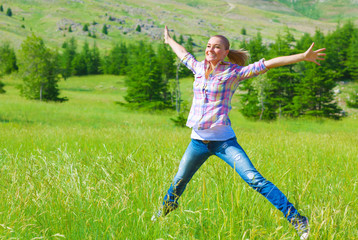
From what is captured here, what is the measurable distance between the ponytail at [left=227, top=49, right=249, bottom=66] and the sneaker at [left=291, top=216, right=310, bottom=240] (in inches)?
71.0

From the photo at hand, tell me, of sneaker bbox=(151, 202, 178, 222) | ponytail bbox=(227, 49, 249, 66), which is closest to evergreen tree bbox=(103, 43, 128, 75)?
ponytail bbox=(227, 49, 249, 66)

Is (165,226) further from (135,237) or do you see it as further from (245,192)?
(245,192)

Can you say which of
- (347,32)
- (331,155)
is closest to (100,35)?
(347,32)

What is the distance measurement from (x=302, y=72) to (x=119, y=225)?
123 ft

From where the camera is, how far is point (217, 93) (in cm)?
296

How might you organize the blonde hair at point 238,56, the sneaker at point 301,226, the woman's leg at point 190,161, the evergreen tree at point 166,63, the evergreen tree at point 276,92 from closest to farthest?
the sneaker at point 301,226 → the woman's leg at point 190,161 → the blonde hair at point 238,56 → the evergreen tree at point 276,92 → the evergreen tree at point 166,63

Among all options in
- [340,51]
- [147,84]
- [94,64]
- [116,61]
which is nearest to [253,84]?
[147,84]

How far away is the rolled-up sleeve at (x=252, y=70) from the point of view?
9.46 feet

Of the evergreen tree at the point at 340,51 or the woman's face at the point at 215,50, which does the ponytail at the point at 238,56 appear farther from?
the evergreen tree at the point at 340,51

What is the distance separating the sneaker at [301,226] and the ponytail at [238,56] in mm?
Answer: 1803

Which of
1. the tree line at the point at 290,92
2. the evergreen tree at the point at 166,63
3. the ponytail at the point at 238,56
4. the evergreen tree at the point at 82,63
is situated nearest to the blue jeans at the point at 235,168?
the ponytail at the point at 238,56

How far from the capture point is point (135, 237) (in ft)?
7.20

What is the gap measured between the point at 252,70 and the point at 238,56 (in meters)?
0.47

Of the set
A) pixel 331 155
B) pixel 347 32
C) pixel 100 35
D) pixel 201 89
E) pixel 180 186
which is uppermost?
pixel 100 35
